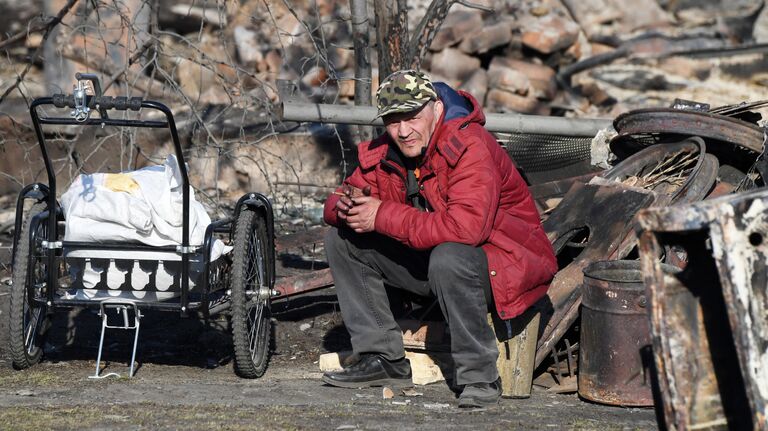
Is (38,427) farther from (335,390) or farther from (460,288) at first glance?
(460,288)

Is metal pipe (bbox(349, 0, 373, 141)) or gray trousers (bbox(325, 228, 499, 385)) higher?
metal pipe (bbox(349, 0, 373, 141))

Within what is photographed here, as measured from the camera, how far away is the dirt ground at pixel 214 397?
14.8ft

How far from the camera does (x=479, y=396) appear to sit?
16.2 feet

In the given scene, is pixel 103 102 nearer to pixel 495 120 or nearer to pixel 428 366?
pixel 428 366

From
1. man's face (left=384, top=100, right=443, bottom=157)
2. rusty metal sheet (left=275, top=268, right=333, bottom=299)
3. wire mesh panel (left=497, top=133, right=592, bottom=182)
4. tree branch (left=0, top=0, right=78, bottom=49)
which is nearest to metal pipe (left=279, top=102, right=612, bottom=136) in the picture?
wire mesh panel (left=497, top=133, right=592, bottom=182)

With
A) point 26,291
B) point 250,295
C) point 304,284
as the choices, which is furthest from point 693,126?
point 26,291

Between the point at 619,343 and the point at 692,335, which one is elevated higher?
the point at 692,335

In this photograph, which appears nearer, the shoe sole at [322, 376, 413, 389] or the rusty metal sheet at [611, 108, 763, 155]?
the shoe sole at [322, 376, 413, 389]

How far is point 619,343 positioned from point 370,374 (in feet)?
4.10

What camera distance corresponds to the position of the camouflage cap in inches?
193

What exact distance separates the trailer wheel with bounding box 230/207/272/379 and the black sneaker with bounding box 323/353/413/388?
1.51 feet

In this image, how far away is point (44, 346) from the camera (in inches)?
245

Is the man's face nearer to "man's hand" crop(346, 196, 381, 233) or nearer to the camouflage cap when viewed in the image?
the camouflage cap

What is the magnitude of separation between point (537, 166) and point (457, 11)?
4855 millimetres
